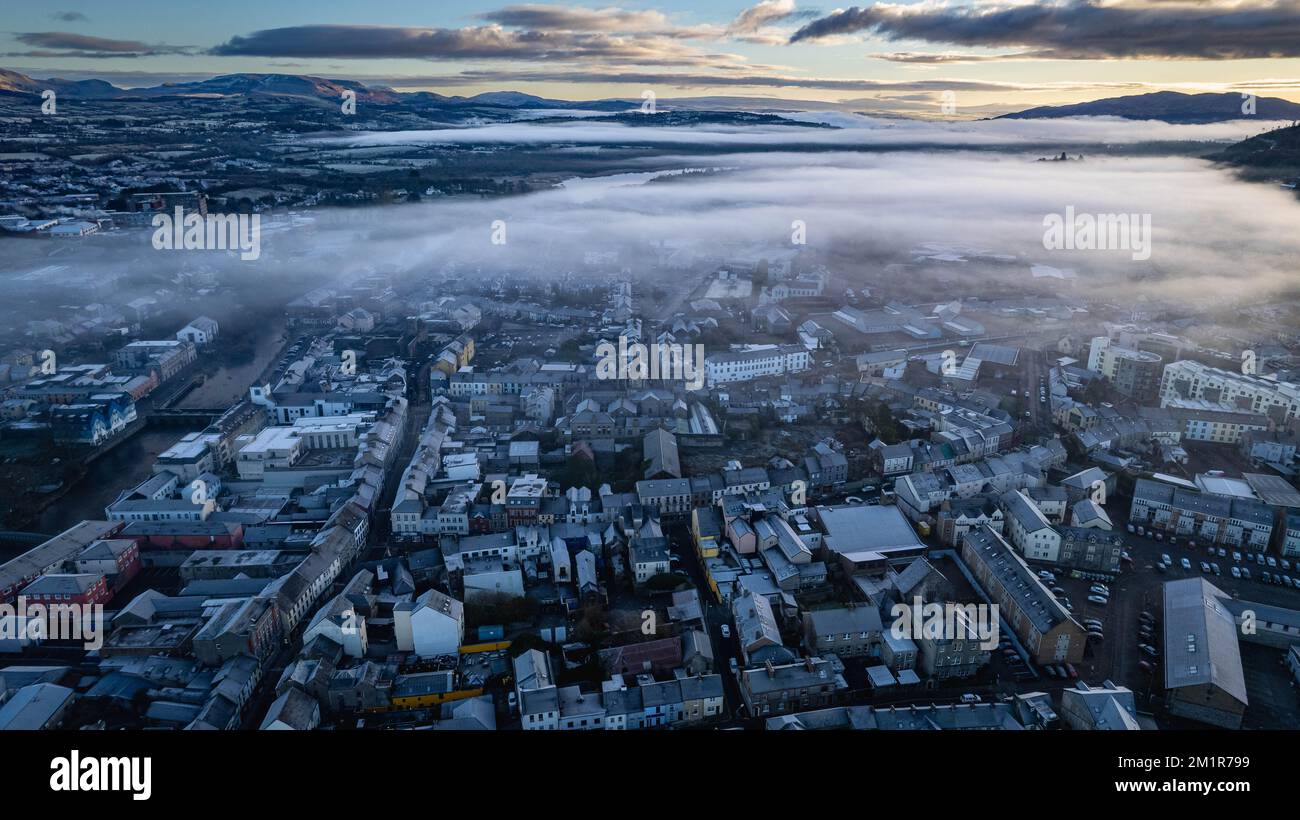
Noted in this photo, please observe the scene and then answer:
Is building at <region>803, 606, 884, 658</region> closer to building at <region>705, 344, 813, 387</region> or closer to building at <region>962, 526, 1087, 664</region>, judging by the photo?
building at <region>962, 526, 1087, 664</region>

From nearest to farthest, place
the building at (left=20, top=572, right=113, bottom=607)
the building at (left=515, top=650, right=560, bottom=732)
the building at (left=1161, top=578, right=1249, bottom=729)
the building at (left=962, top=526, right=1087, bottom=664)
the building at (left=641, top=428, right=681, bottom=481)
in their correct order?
the building at (left=515, top=650, right=560, bottom=732) → the building at (left=1161, top=578, right=1249, bottom=729) → the building at (left=962, top=526, right=1087, bottom=664) → the building at (left=20, top=572, right=113, bottom=607) → the building at (left=641, top=428, right=681, bottom=481)

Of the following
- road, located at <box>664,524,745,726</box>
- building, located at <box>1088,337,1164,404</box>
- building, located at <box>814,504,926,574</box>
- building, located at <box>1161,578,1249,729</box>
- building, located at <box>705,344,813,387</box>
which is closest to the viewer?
building, located at <box>1161,578,1249,729</box>

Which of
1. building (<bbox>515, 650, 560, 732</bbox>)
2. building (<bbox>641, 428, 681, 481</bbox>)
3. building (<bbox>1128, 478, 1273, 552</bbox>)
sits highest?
building (<bbox>641, 428, 681, 481</bbox>)

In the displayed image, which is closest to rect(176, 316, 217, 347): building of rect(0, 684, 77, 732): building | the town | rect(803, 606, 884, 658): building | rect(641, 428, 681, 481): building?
the town

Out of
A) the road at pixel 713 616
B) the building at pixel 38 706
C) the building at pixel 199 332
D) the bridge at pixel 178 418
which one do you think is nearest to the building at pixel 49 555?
the building at pixel 38 706

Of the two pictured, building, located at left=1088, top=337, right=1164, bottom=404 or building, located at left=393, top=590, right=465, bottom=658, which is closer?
building, located at left=393, top=590, right=465, bottom=658

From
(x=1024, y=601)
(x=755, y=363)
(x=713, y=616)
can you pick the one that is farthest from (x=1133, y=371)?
(x=713, y=616)
